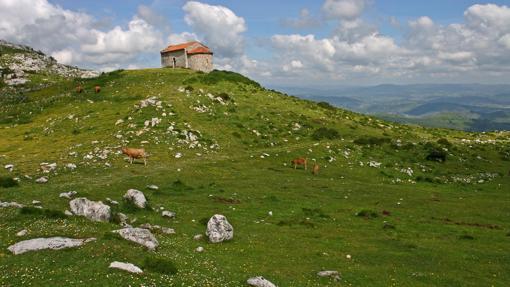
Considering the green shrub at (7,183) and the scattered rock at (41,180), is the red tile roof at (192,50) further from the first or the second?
the green shrub at (7,183)

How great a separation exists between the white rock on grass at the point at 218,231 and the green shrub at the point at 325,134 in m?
38.2

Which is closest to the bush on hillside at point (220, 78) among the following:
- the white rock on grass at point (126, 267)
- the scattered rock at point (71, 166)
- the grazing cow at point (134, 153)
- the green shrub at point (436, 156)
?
the grazing cow at point (134, 153)

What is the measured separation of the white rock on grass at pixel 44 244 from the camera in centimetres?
1830

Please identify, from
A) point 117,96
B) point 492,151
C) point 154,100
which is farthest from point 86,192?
point 492,151

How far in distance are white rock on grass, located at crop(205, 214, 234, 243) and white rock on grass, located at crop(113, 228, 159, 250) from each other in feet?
14.2

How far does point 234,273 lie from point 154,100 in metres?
48.2

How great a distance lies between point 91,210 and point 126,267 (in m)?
10.0

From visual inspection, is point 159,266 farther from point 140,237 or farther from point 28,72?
point 28,72

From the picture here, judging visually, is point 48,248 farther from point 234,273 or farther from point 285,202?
point 285,202

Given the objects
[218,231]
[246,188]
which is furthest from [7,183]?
[246,188]

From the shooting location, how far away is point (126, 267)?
1673cm

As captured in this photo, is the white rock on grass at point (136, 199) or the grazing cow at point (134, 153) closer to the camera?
the white rock on grass at point (136, 199)

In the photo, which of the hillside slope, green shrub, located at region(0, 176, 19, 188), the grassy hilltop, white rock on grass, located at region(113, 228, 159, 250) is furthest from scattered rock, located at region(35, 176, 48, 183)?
the hillside slope

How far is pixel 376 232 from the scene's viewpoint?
29156mm
